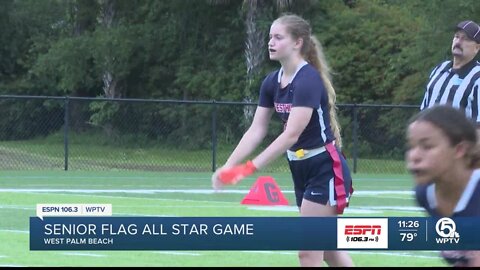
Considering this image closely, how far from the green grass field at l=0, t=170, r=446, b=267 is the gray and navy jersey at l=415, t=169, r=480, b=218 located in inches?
169

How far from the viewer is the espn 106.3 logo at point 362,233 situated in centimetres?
774

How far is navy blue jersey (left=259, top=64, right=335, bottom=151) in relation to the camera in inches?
317

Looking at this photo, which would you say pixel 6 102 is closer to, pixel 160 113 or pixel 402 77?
pixel 160 113

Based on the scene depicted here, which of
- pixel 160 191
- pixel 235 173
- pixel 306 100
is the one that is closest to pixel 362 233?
pixel 306 100

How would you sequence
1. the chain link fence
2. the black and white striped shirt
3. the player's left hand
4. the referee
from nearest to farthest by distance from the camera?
the player's left hand
the referee
the black and white striped shirt
the chain link fence

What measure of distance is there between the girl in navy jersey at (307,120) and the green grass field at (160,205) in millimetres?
1490

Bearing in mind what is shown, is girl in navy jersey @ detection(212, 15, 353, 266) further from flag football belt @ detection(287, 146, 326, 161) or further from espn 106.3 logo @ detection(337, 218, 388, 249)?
espn 106.3 logo @ detection(337, 218, 388, 249)

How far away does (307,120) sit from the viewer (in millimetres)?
7996

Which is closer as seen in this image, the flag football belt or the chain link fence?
the flag football belt

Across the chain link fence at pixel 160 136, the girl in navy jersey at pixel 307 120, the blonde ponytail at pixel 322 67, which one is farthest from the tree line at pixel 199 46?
the girl in navy jersey at pixel 307 120

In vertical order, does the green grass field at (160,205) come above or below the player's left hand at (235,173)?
below

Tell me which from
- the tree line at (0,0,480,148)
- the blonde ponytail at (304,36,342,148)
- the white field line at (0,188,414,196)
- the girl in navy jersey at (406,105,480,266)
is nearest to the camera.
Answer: the girl in navy jersey at (406,105,480,266)

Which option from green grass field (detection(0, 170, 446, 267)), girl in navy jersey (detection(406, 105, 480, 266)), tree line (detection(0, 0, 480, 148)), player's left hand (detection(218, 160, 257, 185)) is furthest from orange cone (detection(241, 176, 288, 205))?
tree line (detection(0, 0, 480, 148))

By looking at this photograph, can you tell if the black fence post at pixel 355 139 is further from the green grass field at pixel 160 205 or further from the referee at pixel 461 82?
the referee at pixel 461 82
